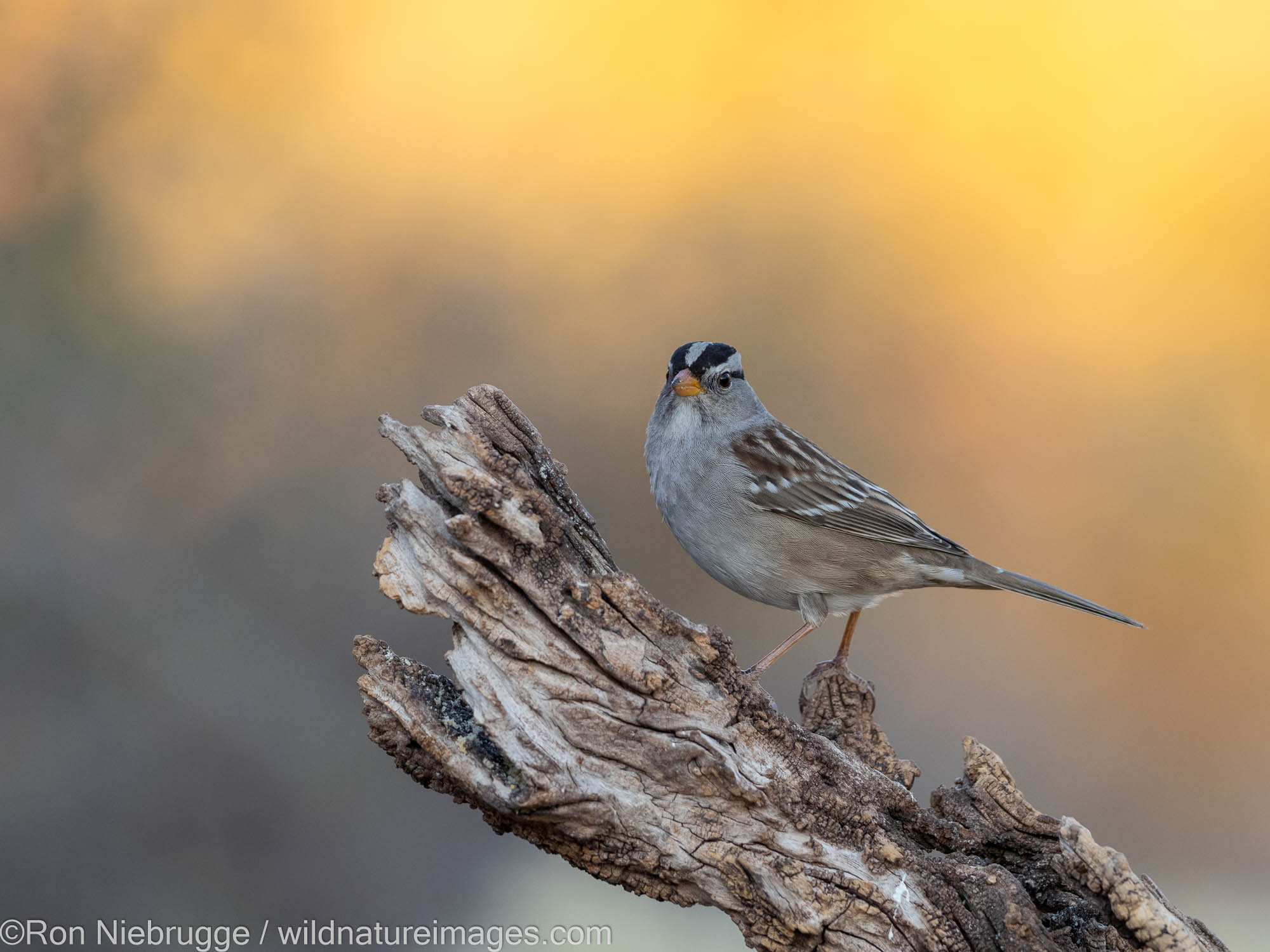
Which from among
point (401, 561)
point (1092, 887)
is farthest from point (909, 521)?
point (401, 561)

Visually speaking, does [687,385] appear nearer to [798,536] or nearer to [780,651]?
[798,536]

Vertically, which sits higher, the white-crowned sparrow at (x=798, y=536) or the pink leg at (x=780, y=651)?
the white-crowned sparrow at (x=798, y=536)

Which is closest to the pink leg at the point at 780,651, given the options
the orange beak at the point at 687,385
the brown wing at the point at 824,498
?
the brown wing at the point at 824,498

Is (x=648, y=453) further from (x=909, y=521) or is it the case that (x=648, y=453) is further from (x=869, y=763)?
(x=869, y=763)

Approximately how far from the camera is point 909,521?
428 cm

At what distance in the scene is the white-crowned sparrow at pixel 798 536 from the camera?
4184 millimetres

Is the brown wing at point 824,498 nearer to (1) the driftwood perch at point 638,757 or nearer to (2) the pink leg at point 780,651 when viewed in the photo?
(2) the pink leg at point 780,651

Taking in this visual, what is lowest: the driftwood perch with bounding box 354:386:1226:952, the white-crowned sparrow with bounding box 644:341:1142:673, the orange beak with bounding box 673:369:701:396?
the driftwood perch with bounding box 354:386:1226:952

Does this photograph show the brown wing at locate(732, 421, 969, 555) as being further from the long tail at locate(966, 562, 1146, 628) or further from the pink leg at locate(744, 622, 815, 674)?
the pink leg at locate(744, 622, 815, 674)

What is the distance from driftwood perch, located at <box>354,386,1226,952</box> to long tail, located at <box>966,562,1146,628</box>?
126 cm

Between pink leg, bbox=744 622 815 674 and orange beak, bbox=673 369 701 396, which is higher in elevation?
orange beak, bbox=673 369 701 396

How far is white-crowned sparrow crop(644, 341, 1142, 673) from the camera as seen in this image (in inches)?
165

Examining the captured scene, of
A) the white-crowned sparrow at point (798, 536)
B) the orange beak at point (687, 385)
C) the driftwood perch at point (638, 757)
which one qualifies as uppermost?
the orange beak at point (687, 385)

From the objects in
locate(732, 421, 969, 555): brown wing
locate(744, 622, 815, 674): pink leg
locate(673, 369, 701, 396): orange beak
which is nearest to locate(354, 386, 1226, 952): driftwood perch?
locate(744, 622, 815, 674): pink leg
